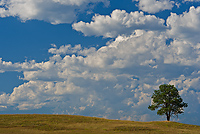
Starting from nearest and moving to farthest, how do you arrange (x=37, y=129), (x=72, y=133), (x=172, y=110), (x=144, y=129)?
(x=72, y=133) < (x=37, y=129) < (x=144, y=129) < (x=172, y=110)

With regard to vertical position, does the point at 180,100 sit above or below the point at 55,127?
above

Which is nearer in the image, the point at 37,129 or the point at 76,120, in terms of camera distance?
the point at 37,129

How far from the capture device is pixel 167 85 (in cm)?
8700

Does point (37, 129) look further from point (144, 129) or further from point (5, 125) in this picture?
point (144, 129)

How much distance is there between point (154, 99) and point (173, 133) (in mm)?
29548

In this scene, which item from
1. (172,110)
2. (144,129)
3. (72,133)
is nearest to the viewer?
(72,133)

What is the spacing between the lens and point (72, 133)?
5369 centimetres

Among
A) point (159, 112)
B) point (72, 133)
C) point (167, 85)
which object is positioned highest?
point (167, 85)

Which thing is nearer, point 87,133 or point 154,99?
point 87,133

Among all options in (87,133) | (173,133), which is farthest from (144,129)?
(87,133)

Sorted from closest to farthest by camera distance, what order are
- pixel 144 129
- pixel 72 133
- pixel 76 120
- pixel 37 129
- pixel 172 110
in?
1. pixel 72 133
2. pixel 37 129
3. pixel 144 129
4. pixel 76 120
5. pixel 172 110

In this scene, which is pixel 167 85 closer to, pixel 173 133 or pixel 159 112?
pixel 159 112

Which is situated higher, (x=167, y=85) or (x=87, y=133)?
(x=167, y=85)

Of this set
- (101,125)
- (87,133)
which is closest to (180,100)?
(101,125)
